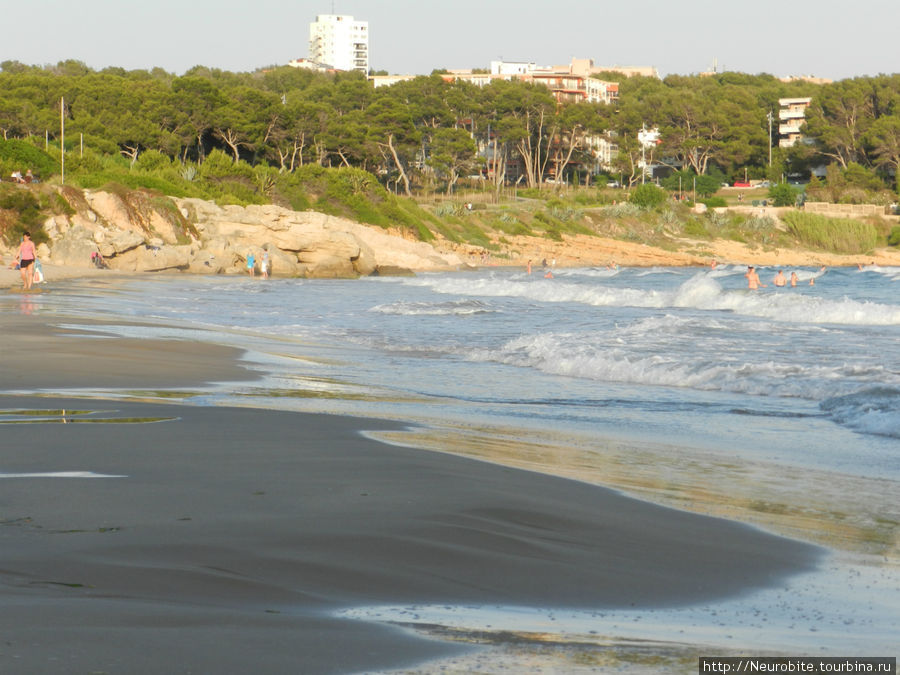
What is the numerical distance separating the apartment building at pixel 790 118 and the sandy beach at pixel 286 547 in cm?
11408

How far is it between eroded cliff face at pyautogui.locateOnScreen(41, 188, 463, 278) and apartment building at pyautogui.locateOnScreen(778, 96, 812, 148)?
8160cm

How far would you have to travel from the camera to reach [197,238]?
138ft

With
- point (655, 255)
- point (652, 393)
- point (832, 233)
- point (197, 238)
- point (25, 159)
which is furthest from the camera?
point (832, 233)

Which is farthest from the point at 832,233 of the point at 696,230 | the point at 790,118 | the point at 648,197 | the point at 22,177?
the point at 22,177

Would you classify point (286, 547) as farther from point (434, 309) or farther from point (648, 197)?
point (648, 197)

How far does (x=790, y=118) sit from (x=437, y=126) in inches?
1986

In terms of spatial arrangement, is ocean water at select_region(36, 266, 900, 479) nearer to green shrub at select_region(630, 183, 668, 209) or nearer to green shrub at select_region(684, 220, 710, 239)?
green shrub at select_region(684, 220, 710, 239)

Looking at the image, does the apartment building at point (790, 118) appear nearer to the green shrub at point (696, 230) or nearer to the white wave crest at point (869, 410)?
the green shrub at point (696, 230)

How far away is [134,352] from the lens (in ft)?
36.6

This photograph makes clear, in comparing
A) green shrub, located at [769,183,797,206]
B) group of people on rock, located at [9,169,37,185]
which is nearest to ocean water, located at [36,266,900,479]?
group of people on rock, located at [9,169,37,185]

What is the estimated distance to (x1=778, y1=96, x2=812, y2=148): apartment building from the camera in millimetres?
114312

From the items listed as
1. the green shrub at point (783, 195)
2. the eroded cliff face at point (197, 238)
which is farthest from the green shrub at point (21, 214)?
the green shrub at point (783, 195)

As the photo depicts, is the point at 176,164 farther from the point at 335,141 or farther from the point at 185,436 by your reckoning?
the point at 185,436

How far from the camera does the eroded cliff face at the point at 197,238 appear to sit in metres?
35.3
